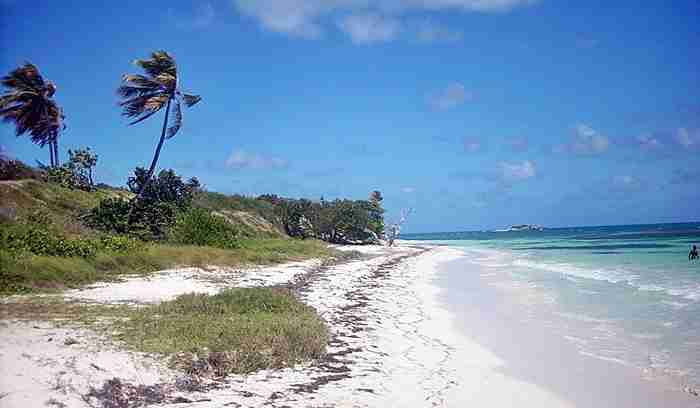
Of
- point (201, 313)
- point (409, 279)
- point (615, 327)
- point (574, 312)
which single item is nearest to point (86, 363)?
point (201, 313)

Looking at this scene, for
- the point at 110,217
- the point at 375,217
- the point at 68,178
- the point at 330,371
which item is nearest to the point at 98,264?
the point at 330,371

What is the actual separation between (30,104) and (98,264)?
904 inches

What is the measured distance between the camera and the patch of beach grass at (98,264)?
1088 centimetres

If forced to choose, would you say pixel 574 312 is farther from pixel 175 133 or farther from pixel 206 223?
pixel 175 133

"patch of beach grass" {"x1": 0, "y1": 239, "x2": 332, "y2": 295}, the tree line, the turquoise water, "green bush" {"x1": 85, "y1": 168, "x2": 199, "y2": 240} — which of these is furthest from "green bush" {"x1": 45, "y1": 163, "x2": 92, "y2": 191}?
the turquoise water

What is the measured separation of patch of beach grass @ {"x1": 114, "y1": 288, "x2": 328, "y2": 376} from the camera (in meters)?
6.53

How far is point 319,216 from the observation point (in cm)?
5309

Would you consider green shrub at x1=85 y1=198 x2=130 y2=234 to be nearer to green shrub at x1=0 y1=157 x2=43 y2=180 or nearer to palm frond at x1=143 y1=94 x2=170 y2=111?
palm frond at x1=143 y1=94 x2=170 y2=111

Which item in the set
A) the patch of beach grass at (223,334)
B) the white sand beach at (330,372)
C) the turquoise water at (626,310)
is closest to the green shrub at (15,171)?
the white sand beach at (330,372)

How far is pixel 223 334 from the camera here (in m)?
7.29

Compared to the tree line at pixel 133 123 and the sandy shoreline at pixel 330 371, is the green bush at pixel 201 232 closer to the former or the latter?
the tree line at pixel 133 123

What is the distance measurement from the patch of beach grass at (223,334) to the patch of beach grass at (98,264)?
349 centimetres

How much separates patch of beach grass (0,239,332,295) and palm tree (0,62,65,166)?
64.7 feet

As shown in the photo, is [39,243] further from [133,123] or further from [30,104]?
[30,104]
